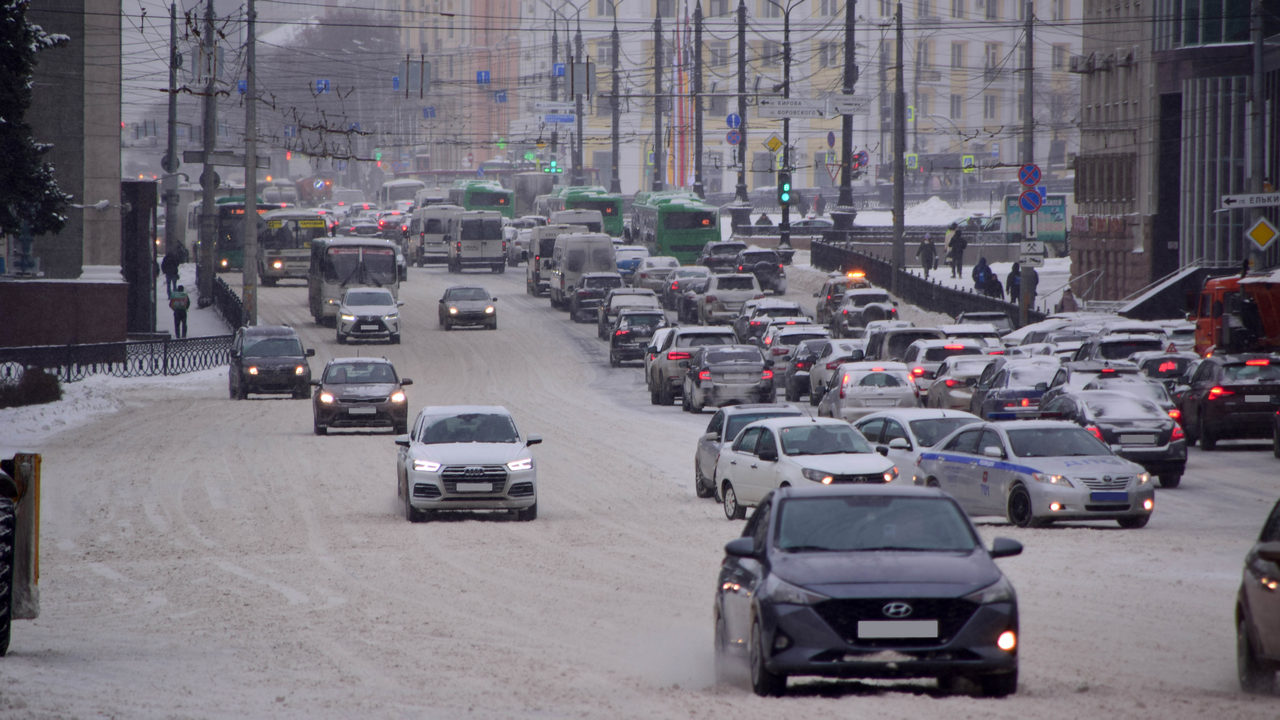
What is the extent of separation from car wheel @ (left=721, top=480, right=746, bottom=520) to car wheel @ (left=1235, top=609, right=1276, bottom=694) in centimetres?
1097

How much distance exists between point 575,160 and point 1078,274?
57.7 metres

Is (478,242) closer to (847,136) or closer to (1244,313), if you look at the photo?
(847,136)

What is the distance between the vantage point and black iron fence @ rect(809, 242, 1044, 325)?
51.9 m

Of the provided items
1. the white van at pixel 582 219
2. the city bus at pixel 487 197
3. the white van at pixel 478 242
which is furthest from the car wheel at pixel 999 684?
the city bus at pixel 487 197

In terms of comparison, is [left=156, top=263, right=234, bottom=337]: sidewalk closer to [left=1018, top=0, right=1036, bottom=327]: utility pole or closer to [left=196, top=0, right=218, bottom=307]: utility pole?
[left=196, top=0, right=218, bottom=307]: utility pole

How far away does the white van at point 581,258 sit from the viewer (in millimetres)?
61125

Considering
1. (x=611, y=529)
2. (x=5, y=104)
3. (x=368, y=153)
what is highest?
(x=368, y=153)

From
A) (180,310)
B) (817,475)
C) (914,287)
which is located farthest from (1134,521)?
(914,287)

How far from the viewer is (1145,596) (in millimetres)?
13742

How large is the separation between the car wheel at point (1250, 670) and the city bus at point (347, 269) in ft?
157

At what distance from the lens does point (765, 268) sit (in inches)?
2520

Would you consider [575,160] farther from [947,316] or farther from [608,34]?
[947,316]

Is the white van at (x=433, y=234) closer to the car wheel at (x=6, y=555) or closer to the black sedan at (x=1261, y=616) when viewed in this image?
the car wheel at (x=6, y=555)

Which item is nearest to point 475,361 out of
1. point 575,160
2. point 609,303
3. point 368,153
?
point 609,303
